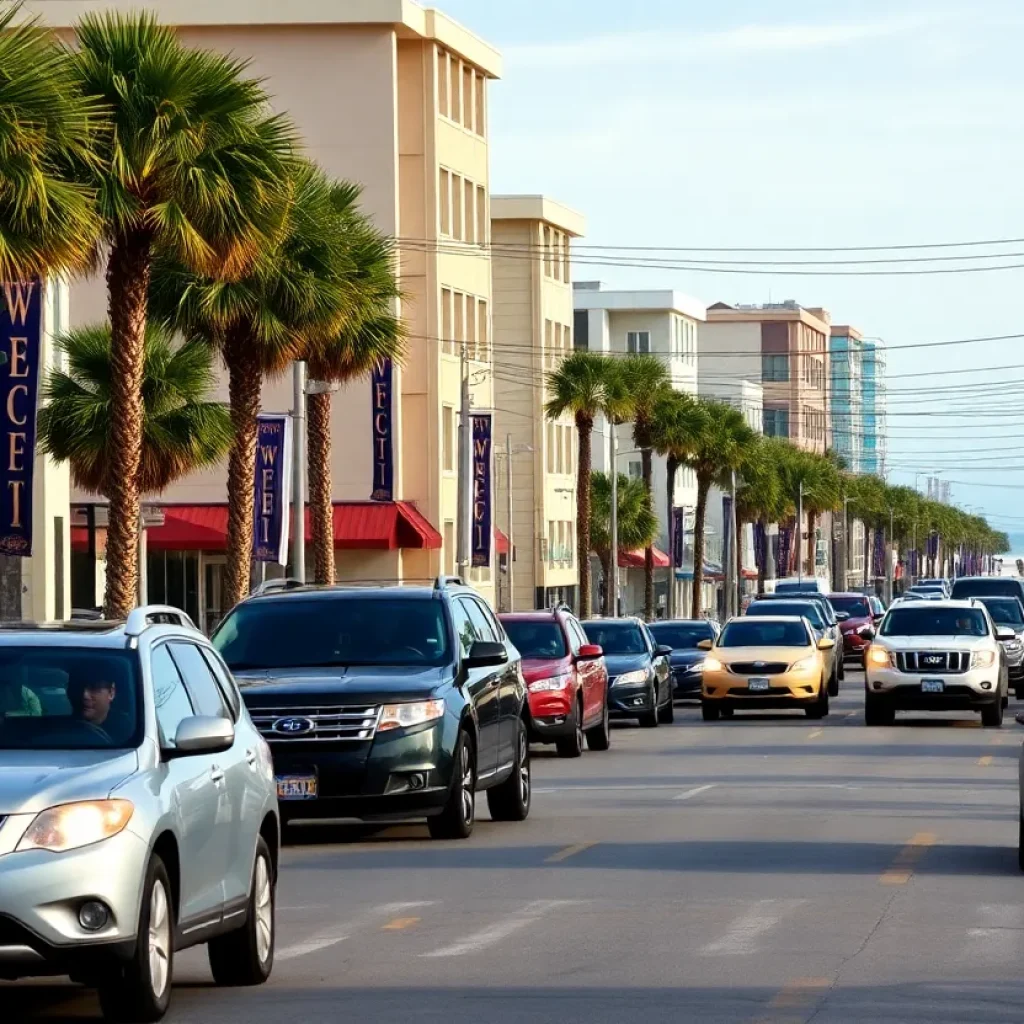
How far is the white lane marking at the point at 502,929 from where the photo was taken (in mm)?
12750

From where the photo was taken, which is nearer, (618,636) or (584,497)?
(618,636)

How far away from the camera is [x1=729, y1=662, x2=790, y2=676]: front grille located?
39.3m

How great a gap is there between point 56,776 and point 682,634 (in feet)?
130

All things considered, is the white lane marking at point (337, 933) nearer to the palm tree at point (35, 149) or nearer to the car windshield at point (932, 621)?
the palm tree at point (35, 149)

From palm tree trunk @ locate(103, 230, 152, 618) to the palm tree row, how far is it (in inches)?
1.0

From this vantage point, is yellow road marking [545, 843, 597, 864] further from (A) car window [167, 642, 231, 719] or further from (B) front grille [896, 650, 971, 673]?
(B) front grille [896, 650, 971, 673]

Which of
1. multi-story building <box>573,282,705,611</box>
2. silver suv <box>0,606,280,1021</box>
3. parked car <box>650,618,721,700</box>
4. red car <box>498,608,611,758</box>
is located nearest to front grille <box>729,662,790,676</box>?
parked car <box>650,618,721,700</box>

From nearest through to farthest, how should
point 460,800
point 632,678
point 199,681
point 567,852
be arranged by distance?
point 199,681, point 567,852, point 460,800, point 632,678

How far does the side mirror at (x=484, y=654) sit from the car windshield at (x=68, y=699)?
325 inches

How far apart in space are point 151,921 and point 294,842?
9667 millimetres

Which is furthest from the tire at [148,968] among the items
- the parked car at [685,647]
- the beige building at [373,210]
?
the beige building at [373,210]

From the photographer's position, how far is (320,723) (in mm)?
17984

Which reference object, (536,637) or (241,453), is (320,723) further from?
(241,453)

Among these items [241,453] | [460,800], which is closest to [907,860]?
[460,800]
